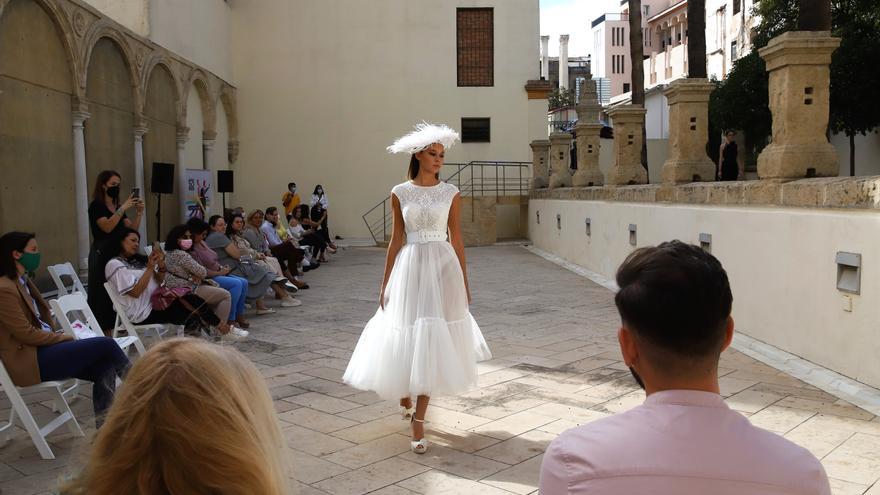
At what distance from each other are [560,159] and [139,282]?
1339 cm

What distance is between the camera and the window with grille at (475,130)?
24.2 m

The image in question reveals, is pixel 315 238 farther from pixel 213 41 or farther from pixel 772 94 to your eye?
pixel 772 94

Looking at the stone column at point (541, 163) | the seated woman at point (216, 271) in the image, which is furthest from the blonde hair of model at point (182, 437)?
the stone column at point (541, 163)

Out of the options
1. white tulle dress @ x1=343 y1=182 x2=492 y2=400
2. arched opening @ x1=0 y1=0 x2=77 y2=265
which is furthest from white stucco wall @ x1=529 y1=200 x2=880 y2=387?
arched opening @ x1=0 y1=0 x2=77 y2=265

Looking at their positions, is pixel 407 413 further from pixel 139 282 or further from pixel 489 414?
pixel 139 282

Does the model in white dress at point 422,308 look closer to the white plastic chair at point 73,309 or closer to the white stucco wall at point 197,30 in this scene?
the white plastic chair at point 73,309

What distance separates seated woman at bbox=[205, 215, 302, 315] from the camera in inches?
366

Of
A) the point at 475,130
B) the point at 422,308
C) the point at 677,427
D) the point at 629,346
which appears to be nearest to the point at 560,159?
the point at 475,130

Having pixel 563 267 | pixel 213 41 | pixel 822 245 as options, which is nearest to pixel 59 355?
pixel 822 245

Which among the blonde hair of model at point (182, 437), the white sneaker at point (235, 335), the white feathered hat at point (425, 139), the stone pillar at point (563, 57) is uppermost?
the stone pillar at point (563, 57)

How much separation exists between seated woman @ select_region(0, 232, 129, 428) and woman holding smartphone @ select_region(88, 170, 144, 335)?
179 cm

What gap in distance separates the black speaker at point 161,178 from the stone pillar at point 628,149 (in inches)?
309

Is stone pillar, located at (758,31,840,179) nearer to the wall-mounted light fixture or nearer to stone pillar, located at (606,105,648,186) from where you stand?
the wall-mounted light fixture

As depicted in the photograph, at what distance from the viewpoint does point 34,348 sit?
464cm
